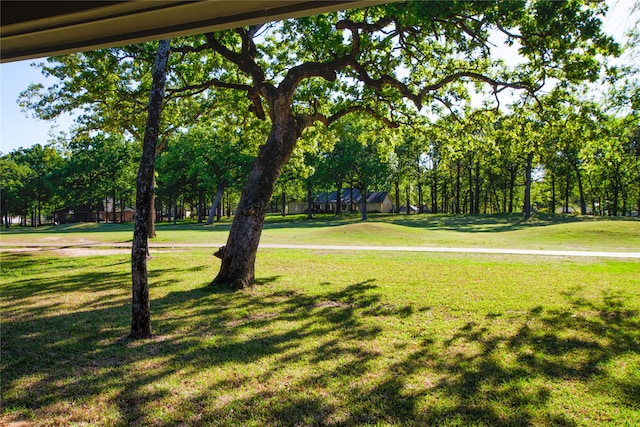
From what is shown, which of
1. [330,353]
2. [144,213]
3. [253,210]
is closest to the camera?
[330,353]

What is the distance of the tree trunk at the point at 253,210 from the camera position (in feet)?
31.5

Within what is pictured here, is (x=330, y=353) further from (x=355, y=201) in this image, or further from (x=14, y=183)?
(x=355, y=201)

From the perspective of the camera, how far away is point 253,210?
378 inches

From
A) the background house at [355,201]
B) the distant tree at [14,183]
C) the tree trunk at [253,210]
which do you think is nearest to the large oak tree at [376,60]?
the tree trunk at [253,210]

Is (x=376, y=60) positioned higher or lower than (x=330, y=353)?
higher

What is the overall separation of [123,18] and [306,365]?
421 centimetres

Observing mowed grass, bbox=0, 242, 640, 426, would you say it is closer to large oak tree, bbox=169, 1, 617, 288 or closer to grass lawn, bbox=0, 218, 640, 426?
grass lawn, bbox=0, 218, 640, 426

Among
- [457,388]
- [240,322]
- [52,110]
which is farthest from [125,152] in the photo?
[457,388]

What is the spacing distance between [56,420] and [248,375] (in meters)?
1.89

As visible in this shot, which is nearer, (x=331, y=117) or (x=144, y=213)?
(x=144, y=213)

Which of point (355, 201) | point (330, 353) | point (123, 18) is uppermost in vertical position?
point (123, 18)

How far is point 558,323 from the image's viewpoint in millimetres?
6707

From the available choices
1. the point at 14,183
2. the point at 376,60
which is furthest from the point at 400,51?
the point at 14,183

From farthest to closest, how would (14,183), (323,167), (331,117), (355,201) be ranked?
(355,201)
(14,183)
(323,167)
(331,117)
